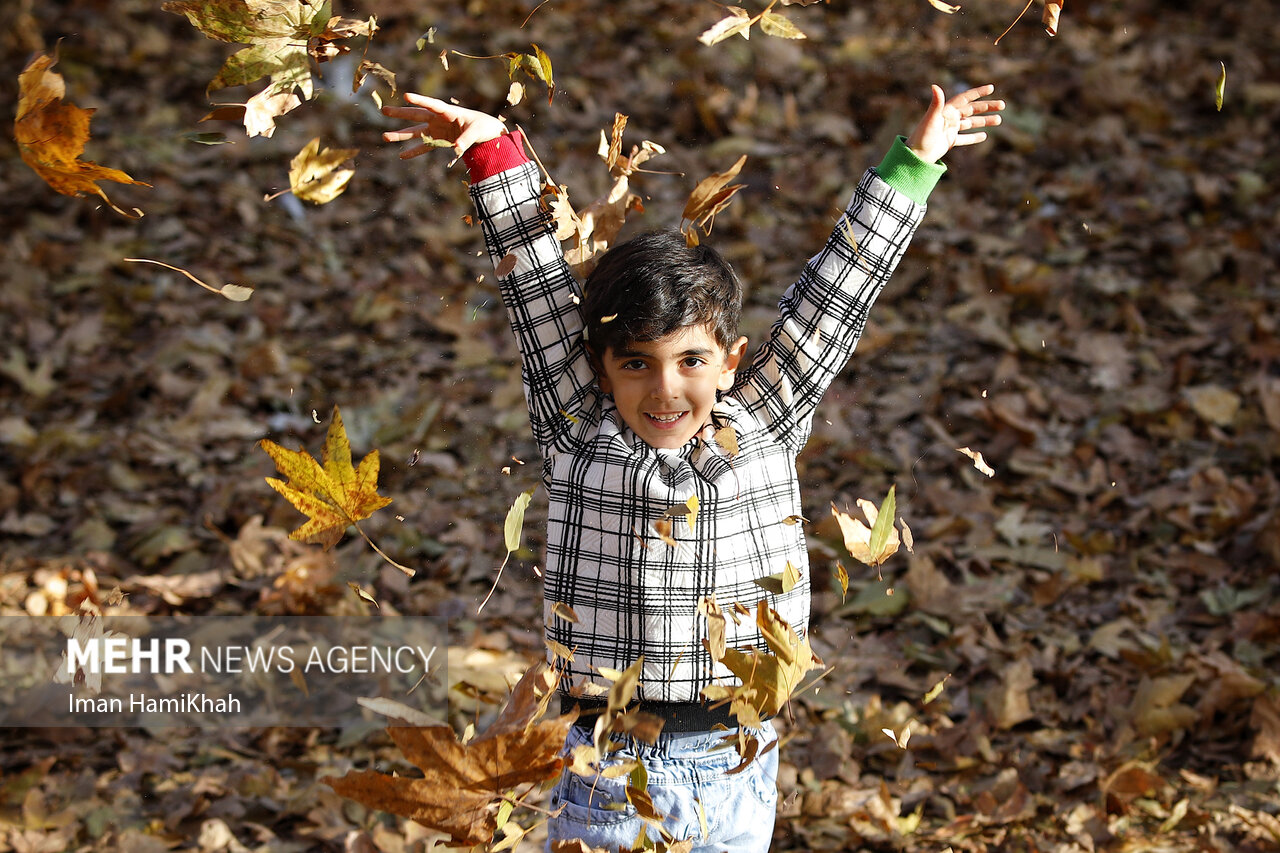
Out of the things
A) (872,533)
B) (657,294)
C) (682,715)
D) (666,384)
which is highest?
(657,294)

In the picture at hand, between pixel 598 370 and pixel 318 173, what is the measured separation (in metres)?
0.52

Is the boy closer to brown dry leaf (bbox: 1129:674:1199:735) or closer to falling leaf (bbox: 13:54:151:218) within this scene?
falling leaf (bbox: 13:54:151:218)

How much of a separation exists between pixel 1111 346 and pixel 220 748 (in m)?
3.15

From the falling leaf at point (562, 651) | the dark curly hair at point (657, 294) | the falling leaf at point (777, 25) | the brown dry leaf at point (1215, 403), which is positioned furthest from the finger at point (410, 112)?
the brown dry leaf at point (1215, 403)

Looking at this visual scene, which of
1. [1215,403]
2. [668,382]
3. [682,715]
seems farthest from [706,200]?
[1215,403]

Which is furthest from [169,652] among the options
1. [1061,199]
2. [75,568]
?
[1061,199]

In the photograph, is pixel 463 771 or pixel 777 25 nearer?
pixel 463 771

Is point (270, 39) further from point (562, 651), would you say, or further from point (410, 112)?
point (562, 651)

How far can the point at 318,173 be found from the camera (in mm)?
1646

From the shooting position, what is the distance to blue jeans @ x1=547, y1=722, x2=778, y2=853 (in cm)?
154

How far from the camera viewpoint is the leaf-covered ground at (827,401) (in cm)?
246

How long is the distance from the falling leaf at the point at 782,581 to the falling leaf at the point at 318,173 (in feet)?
2.81

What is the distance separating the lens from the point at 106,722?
265cm

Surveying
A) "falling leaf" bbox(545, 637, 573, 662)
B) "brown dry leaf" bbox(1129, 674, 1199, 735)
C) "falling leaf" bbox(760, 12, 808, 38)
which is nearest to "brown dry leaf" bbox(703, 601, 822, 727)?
"falling leaf" bbox(545, 637, 573, 662)
